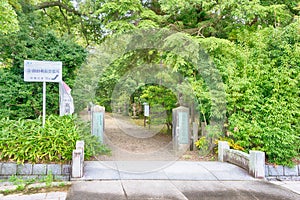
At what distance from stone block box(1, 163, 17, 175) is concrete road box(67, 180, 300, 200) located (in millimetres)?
1234

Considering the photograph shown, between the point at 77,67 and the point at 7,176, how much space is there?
4.42 metres

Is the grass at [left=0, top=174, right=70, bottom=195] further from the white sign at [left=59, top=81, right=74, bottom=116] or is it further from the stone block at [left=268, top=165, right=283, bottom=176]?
the stone block at [left=268, top=165, right=283, bottom=176]

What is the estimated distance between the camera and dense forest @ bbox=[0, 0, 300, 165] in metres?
5.43

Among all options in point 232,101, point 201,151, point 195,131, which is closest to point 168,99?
point 195,131

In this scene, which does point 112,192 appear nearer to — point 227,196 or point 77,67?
point 227,196

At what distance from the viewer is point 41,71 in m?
5.47

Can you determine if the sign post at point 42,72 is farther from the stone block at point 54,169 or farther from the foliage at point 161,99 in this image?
the foliage at point 161,99

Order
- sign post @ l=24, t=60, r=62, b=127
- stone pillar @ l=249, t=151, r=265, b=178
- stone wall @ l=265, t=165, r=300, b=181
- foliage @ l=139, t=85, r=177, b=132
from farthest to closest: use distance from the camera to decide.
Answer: foliage @ l=139, t=85, r=177, b=132 < sign post @ l=24, t=60, r=62, b=127 < stone wall @ l=265, t=165, r=300, b=181 < stone pillar @ l=249, t=151, r=265, b=178

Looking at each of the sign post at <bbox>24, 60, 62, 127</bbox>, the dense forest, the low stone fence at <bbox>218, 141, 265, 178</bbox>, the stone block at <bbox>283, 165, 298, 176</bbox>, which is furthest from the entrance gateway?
the stone block at <bbox>283, 165, 298, 176</bbox>

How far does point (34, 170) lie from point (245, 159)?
4.08 m

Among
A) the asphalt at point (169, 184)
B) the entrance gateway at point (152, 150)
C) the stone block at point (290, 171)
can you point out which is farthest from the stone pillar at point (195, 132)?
the stone block at point (290, 171)

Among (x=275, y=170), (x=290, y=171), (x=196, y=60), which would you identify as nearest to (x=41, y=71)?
(x=196, y=60)

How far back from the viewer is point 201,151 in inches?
259

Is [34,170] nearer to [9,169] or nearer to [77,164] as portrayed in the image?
[9,169]
